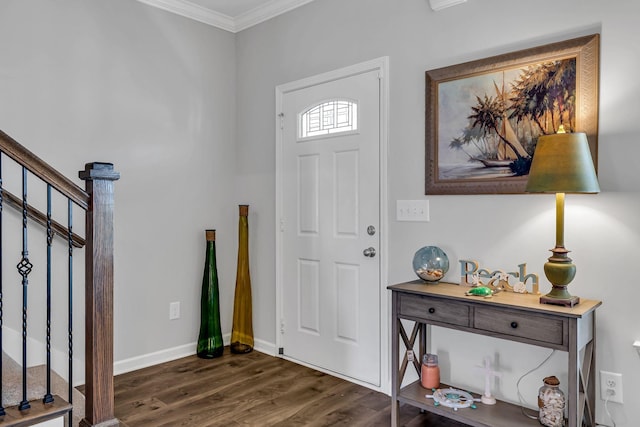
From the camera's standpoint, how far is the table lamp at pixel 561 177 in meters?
1.89

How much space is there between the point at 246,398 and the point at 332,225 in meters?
1.20

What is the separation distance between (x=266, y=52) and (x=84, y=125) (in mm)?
1414

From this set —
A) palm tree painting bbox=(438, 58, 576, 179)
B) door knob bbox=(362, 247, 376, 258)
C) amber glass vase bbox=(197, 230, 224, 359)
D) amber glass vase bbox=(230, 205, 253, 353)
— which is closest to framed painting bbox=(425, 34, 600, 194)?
palm tree painting bbox=(438, 58, 576, 179)

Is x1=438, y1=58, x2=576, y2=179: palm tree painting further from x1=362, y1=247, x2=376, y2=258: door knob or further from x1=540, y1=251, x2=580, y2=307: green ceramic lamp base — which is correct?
x1=362, y1=247, x2=376, y2=258: door knob

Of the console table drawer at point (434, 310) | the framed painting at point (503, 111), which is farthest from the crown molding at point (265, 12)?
the console table drawer at point (434, 310)

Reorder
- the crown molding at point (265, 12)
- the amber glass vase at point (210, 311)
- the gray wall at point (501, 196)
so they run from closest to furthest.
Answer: the gray wall at point (501, 196) → the crown molding at point (265, 12) → the amber glass vase at point (210, 311)

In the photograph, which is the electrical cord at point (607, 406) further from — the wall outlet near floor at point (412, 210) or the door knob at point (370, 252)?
the door knob at point (370, 252)

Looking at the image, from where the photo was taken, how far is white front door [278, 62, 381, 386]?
2.95 metres

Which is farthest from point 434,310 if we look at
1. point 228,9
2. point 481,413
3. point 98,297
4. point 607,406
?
point 228,9

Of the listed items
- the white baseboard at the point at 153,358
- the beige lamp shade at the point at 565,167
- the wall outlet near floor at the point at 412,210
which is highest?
the beige lamp shade at the point at 565,167

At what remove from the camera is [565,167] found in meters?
1.90

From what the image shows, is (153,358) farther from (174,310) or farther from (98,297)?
(98,297)

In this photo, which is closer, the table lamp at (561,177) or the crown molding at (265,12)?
the table lamp at (561,177)

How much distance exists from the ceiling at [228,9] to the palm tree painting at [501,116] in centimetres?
147
